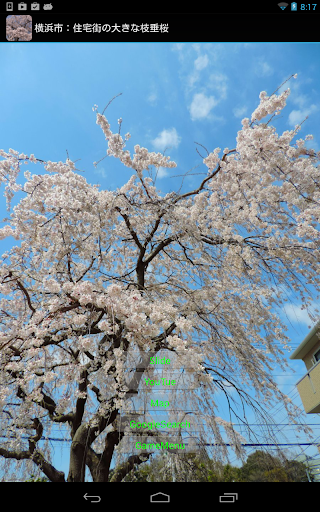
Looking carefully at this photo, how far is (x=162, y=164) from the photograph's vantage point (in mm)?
3389

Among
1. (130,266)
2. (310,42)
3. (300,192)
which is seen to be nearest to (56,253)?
(130,266)

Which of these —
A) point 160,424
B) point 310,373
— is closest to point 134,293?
point 160,424

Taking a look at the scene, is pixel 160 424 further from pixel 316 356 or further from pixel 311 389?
pixel 311 389

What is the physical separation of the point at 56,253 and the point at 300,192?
98.6 inches

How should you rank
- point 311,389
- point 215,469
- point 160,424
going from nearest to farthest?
point 160,424, point 215,469, point 311,389
